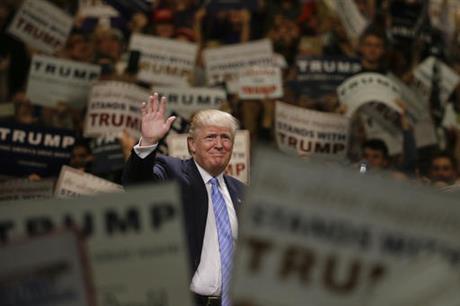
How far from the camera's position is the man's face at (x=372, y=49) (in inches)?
309

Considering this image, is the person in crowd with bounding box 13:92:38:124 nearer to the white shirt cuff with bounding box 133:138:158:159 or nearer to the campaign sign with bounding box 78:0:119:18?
the campaign sign with bounding box 78:0:119:18

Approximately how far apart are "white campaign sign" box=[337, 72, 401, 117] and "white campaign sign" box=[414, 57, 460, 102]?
0.74m

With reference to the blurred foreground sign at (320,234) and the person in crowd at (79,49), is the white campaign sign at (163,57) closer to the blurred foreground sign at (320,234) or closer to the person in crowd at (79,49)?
the person in crowd at (79,49)

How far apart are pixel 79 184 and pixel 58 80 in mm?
1348

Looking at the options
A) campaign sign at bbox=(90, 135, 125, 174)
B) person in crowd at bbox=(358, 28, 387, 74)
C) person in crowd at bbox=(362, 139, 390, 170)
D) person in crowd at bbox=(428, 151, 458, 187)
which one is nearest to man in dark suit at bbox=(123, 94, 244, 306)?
campaign sign at bbox=(90, 135, 125, 174)

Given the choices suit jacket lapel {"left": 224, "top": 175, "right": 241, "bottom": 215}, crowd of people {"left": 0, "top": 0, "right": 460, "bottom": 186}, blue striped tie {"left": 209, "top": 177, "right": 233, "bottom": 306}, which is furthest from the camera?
crowd of people {"left": 0, "top": 0, "right": 460, "bottom": 186}

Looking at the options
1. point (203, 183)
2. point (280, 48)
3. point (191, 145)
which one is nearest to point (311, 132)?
point (280, 48)

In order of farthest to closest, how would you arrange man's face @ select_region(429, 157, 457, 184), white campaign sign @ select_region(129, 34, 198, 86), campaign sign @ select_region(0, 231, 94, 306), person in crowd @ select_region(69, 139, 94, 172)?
white campaign sign @ select_region(129, 34, 198, 86) < man's face @ select_region(429, 157, 457, 184) < person in crowd @ select_region(69, 139, 94, 172) < campaign sign @ select_region(0, 231, 94, 306)

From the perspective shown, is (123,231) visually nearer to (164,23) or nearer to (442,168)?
(442,168)

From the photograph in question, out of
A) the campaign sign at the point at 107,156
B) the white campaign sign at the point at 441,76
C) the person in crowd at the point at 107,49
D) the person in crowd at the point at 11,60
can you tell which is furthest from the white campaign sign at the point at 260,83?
the person in crowd at the point at 11,60

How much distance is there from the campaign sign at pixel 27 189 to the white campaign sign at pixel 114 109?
0.82m

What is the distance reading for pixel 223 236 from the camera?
454 centimetres

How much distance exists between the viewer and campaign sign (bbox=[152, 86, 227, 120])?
7.19 meters

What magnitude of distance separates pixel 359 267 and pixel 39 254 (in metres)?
0.58
